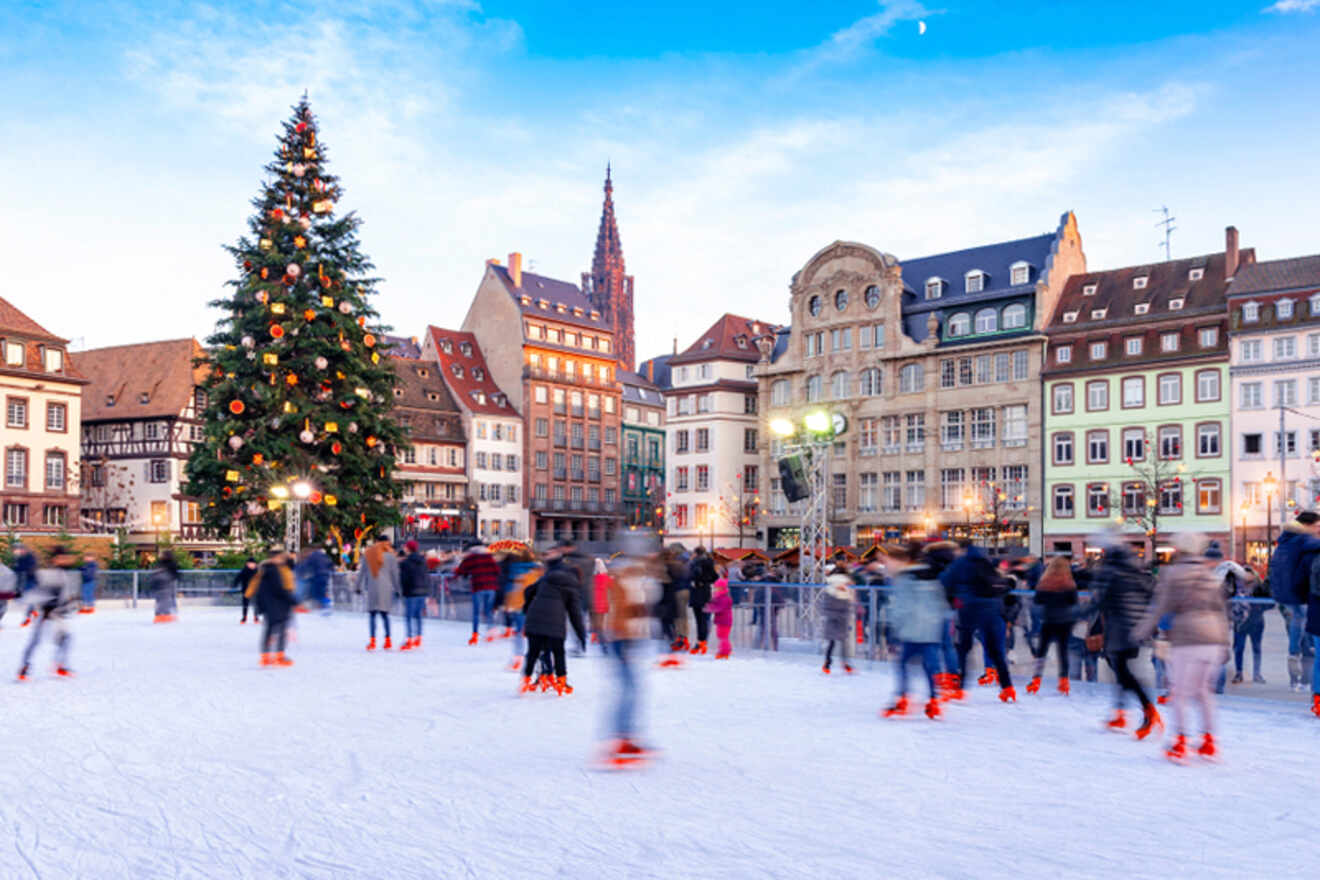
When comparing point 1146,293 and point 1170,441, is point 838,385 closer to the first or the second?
point 1146,293

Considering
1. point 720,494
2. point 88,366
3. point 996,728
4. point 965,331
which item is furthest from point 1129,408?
point 88,366

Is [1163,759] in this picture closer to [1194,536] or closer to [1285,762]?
[1285,762]

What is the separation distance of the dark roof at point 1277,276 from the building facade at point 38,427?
53099 millimetres

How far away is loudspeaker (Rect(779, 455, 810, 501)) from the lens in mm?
27062

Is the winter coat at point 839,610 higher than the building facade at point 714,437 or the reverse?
the reverse

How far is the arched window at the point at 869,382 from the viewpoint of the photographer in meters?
63.2

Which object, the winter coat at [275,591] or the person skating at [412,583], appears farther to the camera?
the person skating at [412,583]

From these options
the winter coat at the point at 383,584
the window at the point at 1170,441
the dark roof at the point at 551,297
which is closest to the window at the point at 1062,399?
the window at the point at 1170,441

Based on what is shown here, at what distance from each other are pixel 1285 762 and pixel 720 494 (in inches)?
2493

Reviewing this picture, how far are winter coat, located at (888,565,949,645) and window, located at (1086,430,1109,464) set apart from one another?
154ft

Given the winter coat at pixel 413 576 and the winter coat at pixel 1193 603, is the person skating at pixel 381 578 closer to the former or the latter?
the winter coat at pixel 413 576

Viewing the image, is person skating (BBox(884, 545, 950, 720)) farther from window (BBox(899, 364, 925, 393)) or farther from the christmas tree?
window (BBox(899, 364, 925, 393))

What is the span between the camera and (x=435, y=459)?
243 ft

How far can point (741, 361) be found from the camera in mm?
75312
